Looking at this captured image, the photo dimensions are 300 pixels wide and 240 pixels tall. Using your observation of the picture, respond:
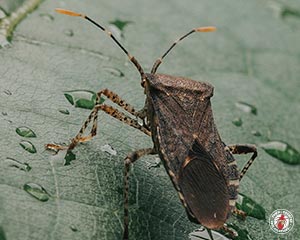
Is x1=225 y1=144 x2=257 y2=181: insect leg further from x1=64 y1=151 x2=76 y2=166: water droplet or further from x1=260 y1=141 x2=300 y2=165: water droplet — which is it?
x1=64 y1=151 x2=76 y2=166: water droplet

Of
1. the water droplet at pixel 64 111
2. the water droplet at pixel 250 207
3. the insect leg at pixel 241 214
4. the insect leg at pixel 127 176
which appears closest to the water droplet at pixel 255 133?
the water droplet at pixel 250 207

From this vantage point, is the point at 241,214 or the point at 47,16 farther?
the point at 47,16

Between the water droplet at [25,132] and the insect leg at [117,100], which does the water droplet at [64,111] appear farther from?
the water droplet at [25,132]

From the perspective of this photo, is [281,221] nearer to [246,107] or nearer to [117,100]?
[246,107]

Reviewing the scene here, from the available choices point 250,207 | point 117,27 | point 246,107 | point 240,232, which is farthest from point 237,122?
point 117,27

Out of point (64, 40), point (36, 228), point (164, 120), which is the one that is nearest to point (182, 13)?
point (64, 40)

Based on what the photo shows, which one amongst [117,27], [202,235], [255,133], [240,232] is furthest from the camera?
[117,27]

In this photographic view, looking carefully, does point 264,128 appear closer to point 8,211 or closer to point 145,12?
point 145,12
